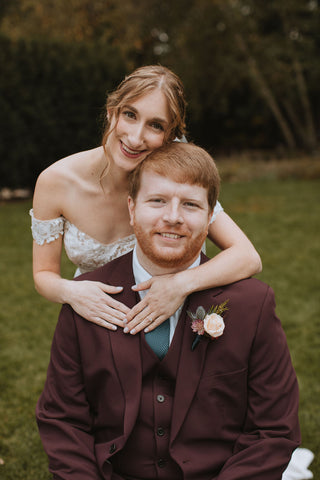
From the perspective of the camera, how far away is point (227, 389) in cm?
211

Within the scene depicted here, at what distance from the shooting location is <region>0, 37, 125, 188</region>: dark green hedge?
10953 millimetres

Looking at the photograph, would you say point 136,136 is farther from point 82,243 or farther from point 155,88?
point 82,243

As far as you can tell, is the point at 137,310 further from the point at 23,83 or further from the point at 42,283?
the point at 23,83

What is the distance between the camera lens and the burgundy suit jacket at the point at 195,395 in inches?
81.1

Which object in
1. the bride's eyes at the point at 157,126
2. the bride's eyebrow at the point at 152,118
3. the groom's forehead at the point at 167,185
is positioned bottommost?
the groom's forehead at the point at 167,185

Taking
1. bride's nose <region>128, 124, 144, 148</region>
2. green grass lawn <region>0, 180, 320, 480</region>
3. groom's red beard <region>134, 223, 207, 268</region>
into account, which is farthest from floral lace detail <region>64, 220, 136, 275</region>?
green grass lawn <region>0, 180, 320, 480</region>

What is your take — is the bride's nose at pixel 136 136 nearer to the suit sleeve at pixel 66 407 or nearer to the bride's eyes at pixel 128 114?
the bride's eyes at pixel 128 114

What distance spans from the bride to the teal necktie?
8cm

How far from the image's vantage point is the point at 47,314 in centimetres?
Result: 546

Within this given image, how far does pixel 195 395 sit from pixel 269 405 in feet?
1.04

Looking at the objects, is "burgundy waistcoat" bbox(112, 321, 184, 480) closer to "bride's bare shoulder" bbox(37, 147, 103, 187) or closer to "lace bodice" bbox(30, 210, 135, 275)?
"lace bodice" bbox(30, 210, 135, 275)

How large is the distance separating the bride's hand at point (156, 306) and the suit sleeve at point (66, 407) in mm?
277

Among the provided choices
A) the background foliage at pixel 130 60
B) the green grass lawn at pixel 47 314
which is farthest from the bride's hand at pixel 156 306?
the background foliage at pixel 130 60

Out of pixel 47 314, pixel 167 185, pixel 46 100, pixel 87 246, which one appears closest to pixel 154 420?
pixel 167 185
